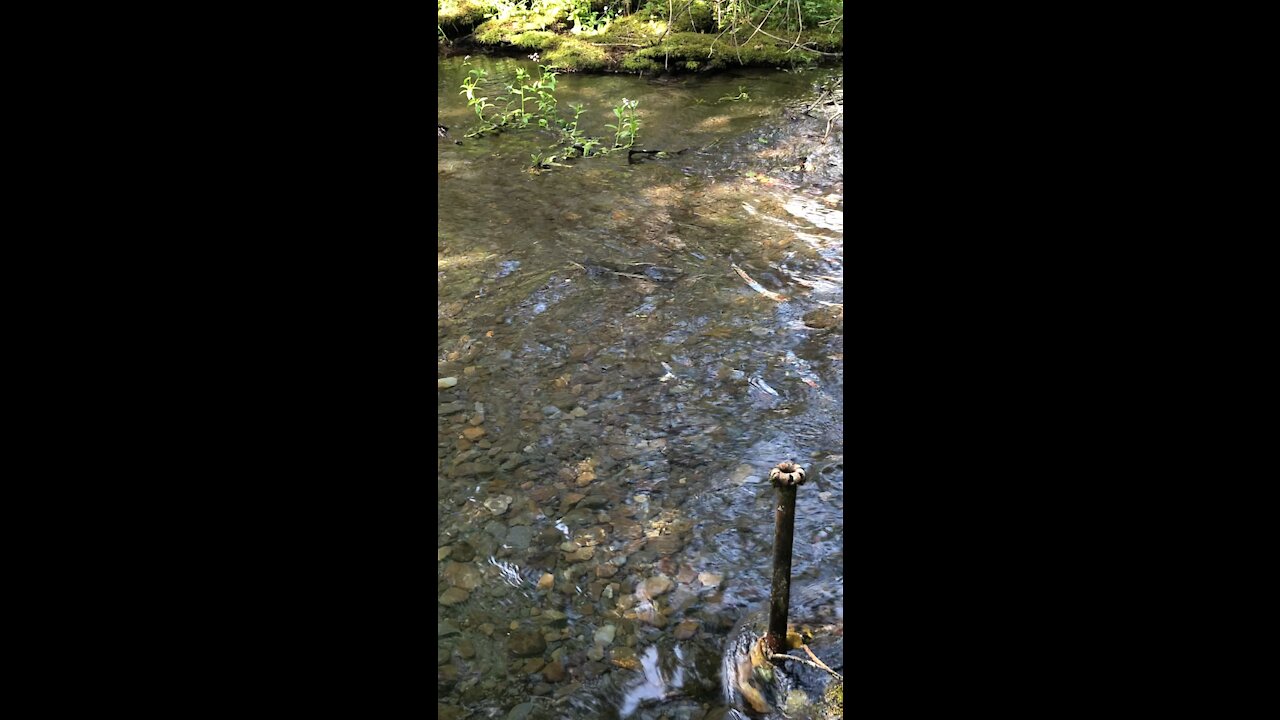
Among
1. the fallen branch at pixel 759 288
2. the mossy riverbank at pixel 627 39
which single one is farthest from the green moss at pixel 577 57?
the fallen branch at pixel 759 288

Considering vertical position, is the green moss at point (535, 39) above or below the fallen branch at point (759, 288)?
above

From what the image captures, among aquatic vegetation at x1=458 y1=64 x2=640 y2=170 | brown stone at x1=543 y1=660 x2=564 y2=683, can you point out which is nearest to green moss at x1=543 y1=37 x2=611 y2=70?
aquatic vegetation at x1=458 y1=64 x2=640 y2=170

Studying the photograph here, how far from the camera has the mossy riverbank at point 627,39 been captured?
10.6 meters

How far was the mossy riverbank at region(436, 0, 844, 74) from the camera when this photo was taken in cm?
1063

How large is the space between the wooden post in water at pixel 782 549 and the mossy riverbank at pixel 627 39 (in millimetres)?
8682

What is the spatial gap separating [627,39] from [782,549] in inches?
383

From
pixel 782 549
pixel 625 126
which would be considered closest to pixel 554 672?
pixel 782 549

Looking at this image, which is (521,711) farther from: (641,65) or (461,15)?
(461,15)

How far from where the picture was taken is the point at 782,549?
2658mm

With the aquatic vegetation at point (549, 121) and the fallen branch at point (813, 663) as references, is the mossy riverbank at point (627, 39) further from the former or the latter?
the fallen branch at point (813, 663)
